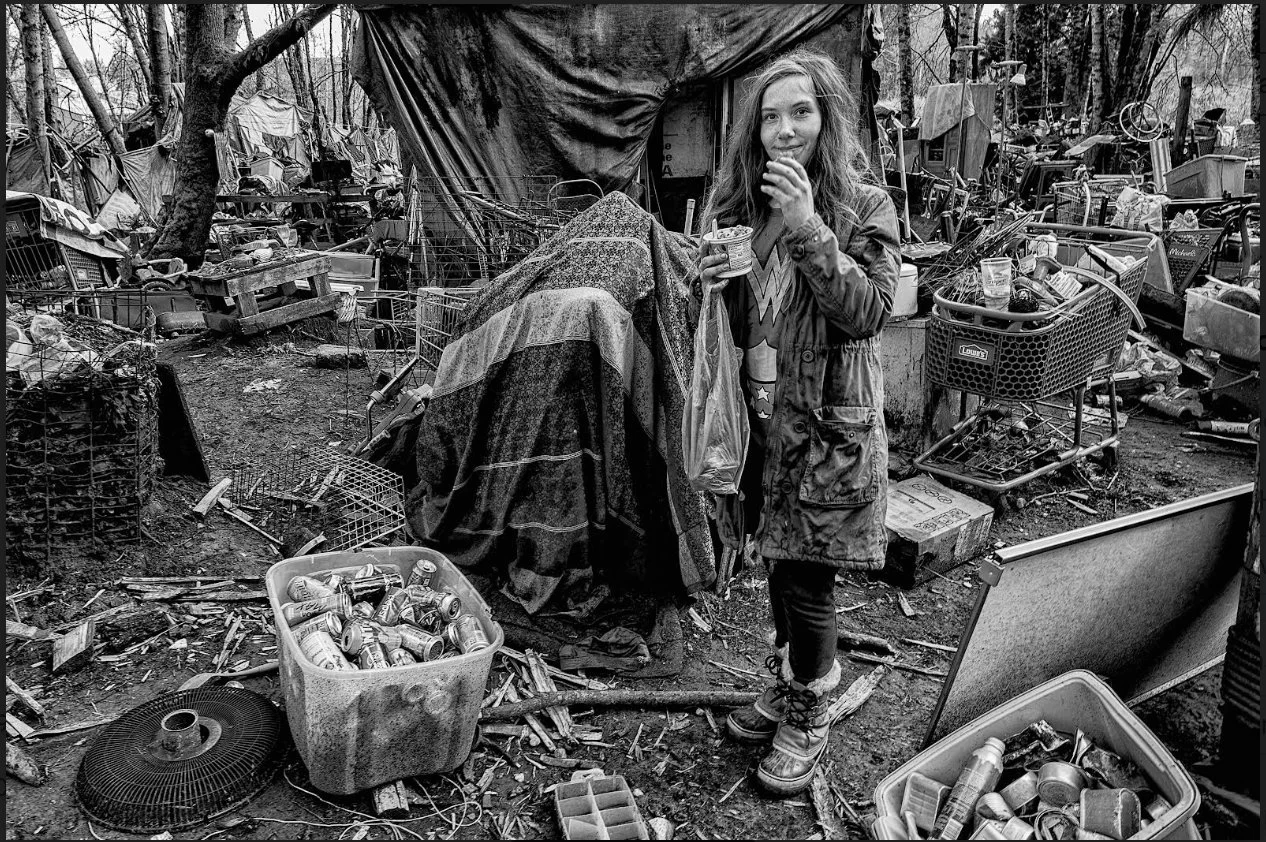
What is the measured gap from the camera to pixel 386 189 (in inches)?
675

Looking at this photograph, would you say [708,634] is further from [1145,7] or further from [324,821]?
[1145,7]

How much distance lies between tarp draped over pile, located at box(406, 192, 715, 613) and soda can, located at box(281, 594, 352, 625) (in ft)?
2.86

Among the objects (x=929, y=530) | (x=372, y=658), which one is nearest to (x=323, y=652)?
(x=372, y=658)

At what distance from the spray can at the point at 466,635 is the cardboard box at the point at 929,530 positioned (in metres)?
2.22

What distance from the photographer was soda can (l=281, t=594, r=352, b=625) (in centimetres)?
299

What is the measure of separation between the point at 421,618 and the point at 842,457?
172 centimetres

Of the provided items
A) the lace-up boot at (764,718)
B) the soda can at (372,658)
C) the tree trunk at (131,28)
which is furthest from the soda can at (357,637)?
the tree trunk at (131,28)

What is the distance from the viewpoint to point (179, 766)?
2.77 metres

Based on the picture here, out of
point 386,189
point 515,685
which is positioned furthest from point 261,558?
point 386,189

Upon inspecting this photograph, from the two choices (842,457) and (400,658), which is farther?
(400,658)

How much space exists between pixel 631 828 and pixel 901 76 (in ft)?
64.2

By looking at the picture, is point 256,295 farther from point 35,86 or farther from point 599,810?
point 35,86

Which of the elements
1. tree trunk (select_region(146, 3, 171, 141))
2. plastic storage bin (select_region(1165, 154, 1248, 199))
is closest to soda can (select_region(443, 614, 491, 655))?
plastic storage bin (select_region(1165, 154, 1248, 199))

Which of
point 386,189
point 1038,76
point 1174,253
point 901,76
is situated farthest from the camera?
point 1038,76
